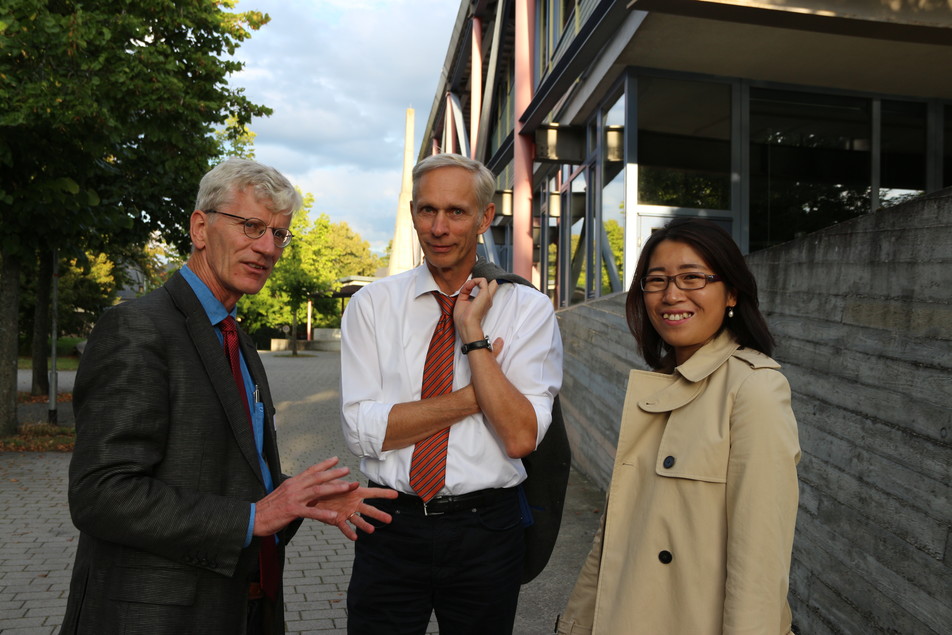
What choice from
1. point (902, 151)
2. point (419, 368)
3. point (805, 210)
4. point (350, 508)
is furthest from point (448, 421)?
point (902, 151)

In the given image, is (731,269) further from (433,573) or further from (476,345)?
(433,573)

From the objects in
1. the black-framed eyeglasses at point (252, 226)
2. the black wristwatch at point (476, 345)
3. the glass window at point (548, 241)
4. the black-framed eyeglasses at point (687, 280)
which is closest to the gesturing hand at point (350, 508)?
the black wristwatch at point (476, 345)

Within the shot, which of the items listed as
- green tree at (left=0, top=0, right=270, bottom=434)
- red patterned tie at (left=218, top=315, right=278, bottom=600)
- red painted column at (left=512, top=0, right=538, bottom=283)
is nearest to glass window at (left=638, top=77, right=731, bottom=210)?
red painted column at (left=512, top=0, right=538, bottom=283)

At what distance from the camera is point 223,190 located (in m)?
2.26

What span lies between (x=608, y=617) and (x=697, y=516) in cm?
39

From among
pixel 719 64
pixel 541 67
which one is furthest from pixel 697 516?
pixel 541 67

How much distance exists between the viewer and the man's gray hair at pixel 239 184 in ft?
7.43

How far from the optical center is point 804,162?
32.5 ft

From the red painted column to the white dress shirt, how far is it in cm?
1109

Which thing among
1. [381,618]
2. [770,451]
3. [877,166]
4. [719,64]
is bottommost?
[381,618]

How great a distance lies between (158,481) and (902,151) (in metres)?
10.5

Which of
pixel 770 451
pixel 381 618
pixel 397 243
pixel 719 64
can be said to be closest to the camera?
pixel 770 451

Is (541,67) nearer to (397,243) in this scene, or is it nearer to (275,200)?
(275,200)

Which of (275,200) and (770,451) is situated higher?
(275,200)
